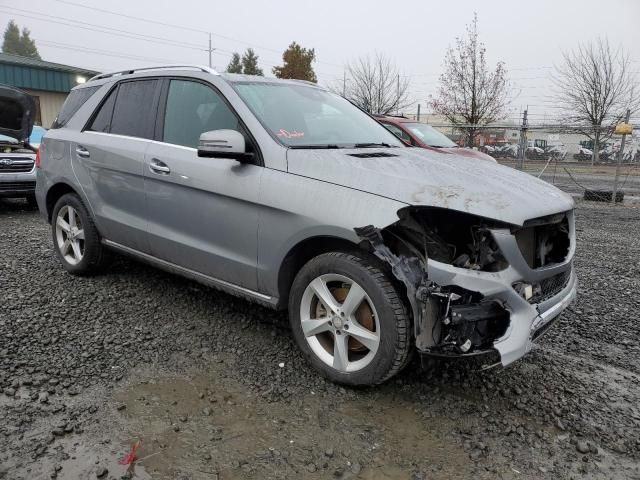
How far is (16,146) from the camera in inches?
330

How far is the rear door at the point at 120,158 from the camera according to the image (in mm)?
3926

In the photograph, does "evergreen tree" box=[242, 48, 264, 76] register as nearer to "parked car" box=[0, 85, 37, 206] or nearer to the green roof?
the green roof

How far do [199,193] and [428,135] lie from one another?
264 inches

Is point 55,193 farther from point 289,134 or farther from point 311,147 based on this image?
point 311,147

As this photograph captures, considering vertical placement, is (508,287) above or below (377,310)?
above

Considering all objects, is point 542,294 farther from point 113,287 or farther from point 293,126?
point 113,287

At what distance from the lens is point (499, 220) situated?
2500mm

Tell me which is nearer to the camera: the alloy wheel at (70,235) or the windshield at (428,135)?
the alloy wheel at (70,235)

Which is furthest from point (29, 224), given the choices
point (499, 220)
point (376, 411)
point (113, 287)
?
point (499, 220)

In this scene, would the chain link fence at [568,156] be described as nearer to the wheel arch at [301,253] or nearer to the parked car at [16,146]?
the parked car at [16,146]

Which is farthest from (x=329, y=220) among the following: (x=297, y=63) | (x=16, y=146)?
(x=297, y=63)

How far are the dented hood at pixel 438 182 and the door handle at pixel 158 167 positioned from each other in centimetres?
A: 105

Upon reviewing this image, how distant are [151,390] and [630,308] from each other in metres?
3.81

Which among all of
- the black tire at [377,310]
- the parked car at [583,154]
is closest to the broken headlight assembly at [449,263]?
the black tire at [377,310]
